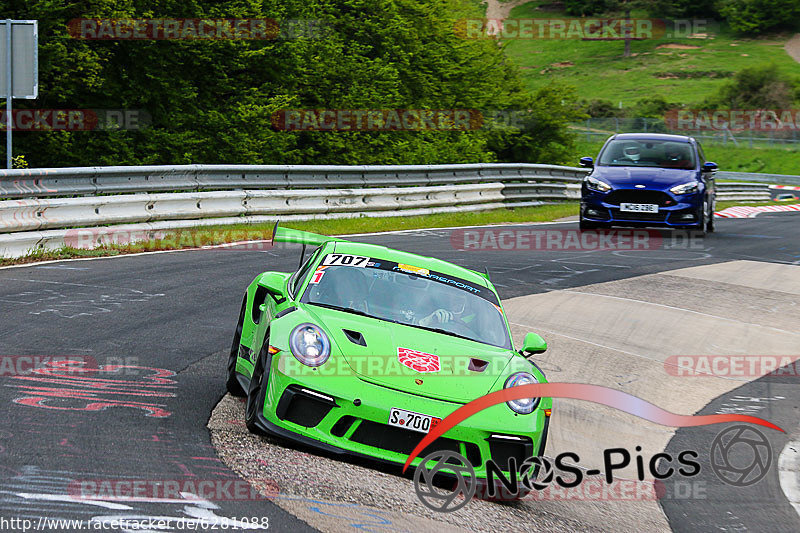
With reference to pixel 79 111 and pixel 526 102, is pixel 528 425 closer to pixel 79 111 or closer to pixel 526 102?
pixel 79 111

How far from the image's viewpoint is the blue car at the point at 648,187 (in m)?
17.0

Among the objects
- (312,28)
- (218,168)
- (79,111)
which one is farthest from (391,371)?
(312,28)

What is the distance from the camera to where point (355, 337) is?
19.1 feet

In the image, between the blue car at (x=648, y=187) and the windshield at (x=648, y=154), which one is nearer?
the blue car at (x=648, y=187)

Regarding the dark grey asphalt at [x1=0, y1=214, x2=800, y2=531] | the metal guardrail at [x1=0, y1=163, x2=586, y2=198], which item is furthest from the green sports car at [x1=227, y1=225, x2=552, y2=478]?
the metal guardrail at [x1=0, y1=163, x2=586, y2=198]

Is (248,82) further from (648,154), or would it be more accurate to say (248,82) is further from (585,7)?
(585,7)

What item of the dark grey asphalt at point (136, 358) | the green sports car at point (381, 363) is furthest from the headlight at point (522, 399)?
the dark grey asphalt at point (136, 358)

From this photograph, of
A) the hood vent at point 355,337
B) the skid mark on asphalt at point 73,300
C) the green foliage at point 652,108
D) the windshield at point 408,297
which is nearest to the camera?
the hood vent at point 355,337

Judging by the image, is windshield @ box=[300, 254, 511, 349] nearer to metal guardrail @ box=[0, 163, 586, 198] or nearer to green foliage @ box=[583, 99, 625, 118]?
metal guardrail @ box=[0, 163, 586, 198]

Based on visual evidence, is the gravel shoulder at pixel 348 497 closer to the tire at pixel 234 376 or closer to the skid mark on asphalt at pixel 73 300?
the tire at pixel 234 376

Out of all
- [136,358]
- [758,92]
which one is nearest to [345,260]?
[136,358]

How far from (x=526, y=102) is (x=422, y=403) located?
3521cm

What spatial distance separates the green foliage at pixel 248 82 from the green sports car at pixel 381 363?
17.1 m

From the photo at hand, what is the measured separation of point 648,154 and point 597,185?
1.58 metres
